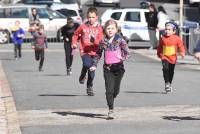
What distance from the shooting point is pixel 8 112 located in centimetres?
1180

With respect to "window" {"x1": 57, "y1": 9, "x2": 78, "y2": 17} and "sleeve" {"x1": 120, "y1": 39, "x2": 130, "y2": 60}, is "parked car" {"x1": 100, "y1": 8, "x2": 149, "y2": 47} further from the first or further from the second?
"sleeve" {"x1": 120, "y1": 39, "x2": 130, "y2": 60}

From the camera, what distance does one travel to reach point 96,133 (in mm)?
9797

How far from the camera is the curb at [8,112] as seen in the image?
10166 millimetres

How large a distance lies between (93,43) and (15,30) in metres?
13.1

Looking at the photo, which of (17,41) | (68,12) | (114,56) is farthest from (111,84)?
(68,12)

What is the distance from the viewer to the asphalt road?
10258 millimetres

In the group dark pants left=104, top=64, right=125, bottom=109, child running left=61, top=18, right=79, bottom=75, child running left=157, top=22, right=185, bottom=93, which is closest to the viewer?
dark pants left=104, top=64, right=125, bottom=109

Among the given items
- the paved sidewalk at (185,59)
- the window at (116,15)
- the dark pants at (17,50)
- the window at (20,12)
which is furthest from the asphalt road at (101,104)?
the window at (20,12)

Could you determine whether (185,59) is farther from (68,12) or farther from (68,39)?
(68,12)

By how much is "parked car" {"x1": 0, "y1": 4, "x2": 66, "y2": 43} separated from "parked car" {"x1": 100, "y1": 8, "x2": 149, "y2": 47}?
11.0 ft

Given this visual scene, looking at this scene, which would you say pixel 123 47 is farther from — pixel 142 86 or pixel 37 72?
pixel 37 72

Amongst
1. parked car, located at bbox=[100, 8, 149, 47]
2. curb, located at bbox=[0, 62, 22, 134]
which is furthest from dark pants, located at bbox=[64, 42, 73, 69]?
parked car, located at bbox=[100, 8, 149, 47]

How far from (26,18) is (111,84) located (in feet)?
78.1

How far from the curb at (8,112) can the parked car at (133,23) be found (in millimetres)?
14791
